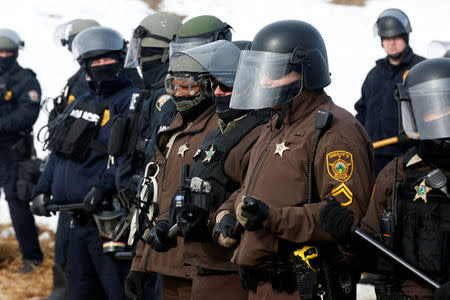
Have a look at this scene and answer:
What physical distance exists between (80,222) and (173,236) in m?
2.34

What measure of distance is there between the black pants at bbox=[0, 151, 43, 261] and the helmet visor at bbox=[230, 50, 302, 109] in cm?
598

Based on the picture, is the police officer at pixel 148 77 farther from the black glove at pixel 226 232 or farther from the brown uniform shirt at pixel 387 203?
the brown uniform shirt at pixel 387 203

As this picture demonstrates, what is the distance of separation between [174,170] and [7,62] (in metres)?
5.99

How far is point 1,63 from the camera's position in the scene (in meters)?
10.1

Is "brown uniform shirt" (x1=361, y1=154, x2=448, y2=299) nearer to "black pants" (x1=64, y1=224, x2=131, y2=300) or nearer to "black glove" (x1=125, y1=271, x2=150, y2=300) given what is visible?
"black glove" (x1=125, y1=271, x2=150, y2=300)

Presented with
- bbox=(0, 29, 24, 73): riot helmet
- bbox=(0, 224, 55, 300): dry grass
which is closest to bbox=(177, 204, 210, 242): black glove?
bbox=(0, 224, 55, 300): dry grass

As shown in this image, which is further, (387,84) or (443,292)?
(387,84)

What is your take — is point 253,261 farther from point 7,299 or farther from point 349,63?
point 349,63

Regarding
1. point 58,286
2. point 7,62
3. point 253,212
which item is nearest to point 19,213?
point 58,286

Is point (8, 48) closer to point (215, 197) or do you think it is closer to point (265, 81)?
point (215, 197)

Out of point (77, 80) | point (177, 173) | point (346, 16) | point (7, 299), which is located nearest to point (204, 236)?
point (177, 173)

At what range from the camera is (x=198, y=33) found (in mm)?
5488

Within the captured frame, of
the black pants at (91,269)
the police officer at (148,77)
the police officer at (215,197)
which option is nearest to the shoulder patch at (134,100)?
the police officer at (148,77)

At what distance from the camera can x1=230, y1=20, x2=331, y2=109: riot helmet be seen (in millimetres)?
3793
